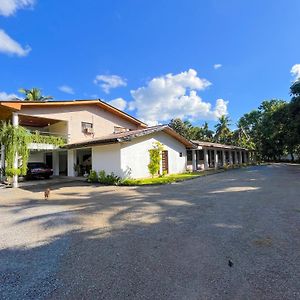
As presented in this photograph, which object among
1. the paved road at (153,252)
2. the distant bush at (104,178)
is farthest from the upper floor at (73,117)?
the paved road at (153,252)

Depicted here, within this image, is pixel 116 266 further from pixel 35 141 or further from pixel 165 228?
pixel 35 141

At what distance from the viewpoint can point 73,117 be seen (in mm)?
19922

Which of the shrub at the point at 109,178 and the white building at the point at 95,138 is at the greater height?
the white building at the point at 95,138

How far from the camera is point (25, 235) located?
5.34m

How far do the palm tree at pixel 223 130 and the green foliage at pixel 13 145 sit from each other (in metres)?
41.6

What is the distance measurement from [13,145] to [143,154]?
8641mm

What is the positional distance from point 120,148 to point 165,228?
32.5 ft

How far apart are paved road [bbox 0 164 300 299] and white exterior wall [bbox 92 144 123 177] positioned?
7.58 m

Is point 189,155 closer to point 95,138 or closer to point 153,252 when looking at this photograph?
point 95,138

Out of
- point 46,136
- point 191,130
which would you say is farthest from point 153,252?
point 191,130

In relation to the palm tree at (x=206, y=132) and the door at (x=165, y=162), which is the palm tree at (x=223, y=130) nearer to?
the palm tree at (x=206, y=132)

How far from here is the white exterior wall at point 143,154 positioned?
15414mm

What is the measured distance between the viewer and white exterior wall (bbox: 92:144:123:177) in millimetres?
15141

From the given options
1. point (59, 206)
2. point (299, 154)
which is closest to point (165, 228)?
point (59, 206)
